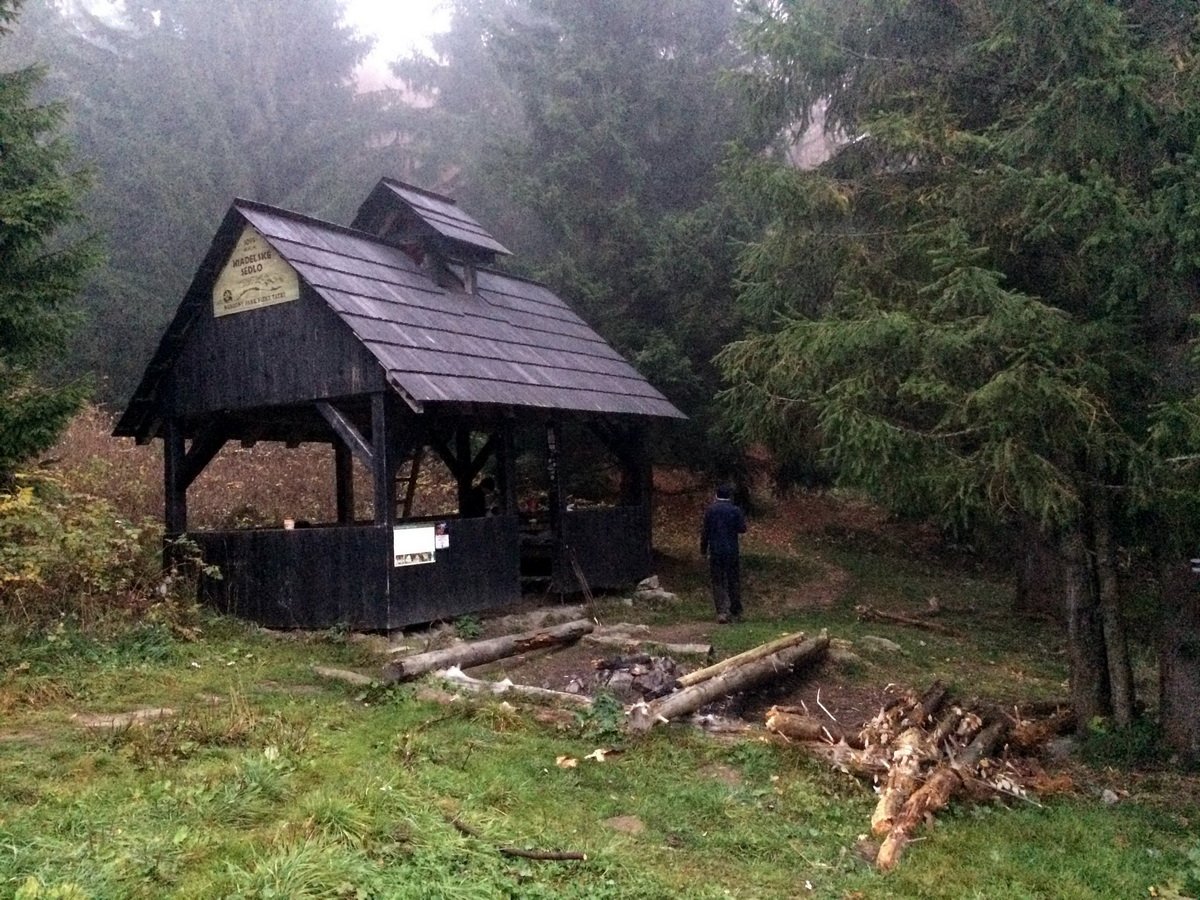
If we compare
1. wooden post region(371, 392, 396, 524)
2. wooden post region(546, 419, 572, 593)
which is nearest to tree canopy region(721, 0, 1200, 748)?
wooden post region(371, 392, 396, 524)

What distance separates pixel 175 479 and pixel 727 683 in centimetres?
810

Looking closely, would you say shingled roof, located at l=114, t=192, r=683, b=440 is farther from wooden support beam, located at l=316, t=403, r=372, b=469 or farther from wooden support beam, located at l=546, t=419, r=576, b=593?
wooden support beam, located at l=316, t=403, r=372, b=469

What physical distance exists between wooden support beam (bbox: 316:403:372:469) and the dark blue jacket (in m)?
4.68

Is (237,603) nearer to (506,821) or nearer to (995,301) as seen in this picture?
(506,821)

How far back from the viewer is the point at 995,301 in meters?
6.54

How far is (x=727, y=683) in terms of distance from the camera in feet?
26.9

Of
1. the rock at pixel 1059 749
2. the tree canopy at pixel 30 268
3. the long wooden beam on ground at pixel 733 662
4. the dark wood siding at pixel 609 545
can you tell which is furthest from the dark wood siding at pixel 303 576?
the rock at pixel 1059 749

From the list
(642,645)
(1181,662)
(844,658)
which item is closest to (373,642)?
(642,645)

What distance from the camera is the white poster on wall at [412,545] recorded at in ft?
34.3

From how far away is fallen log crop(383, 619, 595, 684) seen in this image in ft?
27.4

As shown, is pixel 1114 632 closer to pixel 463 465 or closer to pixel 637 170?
pixel 463 465

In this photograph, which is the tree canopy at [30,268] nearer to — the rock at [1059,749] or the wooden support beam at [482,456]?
the wooden support beam at [482,456]

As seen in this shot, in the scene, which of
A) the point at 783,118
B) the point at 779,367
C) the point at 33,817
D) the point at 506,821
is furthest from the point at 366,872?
the point at 783,118

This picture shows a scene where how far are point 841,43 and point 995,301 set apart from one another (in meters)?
4.26
